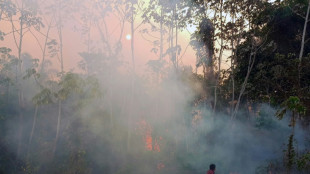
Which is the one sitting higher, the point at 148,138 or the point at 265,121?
the point at 265,121

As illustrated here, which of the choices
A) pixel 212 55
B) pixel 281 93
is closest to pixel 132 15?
pixel 212 55

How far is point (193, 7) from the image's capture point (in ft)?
58.5

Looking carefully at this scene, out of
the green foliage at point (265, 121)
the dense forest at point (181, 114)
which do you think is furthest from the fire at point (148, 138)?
the green foliage at point (265, 121)

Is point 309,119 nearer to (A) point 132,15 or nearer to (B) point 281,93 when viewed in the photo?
(B) point 281,93

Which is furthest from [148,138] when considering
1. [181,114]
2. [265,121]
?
[265,121]

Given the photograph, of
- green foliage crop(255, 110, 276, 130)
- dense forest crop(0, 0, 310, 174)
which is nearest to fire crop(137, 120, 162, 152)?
dense forest crop(0, 0, 310, 174)

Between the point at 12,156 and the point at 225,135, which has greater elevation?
the point at 225,135

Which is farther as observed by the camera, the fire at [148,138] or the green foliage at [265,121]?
the green foliage at [265,121]

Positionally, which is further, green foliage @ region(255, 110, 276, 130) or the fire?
green foliage @ region(255, 110, 276, 130)

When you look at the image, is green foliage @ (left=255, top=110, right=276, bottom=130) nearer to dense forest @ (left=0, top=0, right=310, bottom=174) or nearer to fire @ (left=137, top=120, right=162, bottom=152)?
dense forest @ (left=0, top=0, right=310, bottom=174)

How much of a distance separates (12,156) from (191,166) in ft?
45.2

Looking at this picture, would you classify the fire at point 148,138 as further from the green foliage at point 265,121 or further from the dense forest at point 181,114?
the green foliage at point 265,121

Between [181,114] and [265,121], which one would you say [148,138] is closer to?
[181,114]

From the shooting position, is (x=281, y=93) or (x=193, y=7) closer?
(x=281, y=93)
